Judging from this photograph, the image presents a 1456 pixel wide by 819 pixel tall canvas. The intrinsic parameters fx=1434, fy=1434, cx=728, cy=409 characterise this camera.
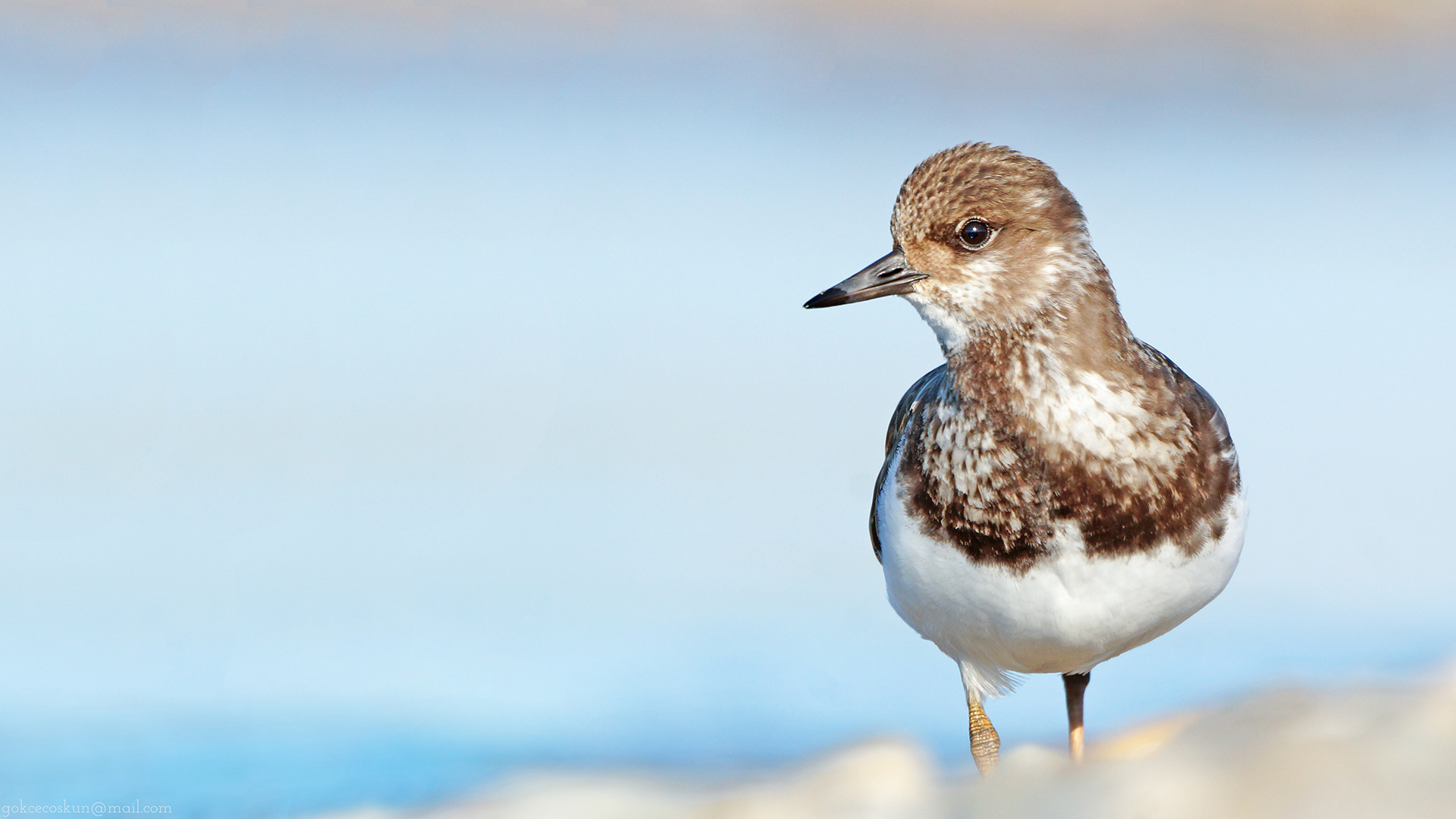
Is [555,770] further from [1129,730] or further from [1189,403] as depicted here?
[1189,403]

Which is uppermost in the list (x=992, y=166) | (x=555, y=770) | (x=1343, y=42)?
(x=1343, y=42)

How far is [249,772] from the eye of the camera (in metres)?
6.43

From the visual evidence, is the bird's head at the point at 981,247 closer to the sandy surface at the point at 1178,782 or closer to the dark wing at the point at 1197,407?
the dark wing at the point at 1197,407

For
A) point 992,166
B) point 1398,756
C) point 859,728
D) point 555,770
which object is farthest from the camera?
point 859,728

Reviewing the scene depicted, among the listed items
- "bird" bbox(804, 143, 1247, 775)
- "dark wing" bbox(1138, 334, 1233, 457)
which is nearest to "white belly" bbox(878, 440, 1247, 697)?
"bird" bbox(804, 143, 1247, 775)

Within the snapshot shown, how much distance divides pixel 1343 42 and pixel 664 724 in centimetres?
1397

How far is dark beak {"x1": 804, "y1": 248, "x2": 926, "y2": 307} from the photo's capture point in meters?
4.62

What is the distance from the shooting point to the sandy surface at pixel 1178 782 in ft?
10.7

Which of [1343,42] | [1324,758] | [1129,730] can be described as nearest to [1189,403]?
[1324,758]

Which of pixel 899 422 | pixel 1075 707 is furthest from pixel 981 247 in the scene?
pixel 1075 707

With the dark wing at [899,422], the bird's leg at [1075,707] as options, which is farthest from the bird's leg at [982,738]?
the dark wing at [899,422]

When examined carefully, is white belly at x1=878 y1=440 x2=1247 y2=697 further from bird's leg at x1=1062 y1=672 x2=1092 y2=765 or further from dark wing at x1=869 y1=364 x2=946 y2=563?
bird's leg at x1=1062 y1=672 x2=1092 y2=765

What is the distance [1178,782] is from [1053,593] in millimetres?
952

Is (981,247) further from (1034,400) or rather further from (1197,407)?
(1197,407)
